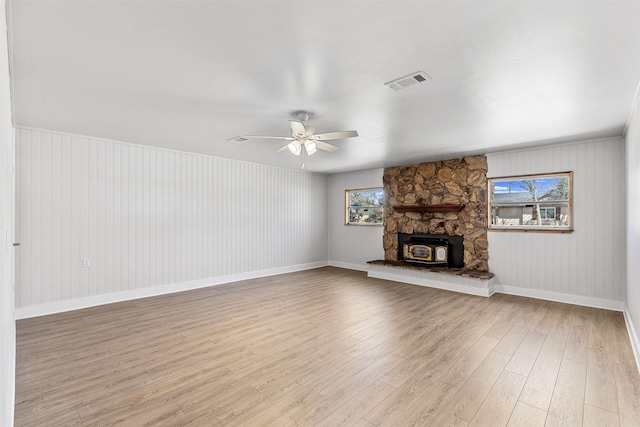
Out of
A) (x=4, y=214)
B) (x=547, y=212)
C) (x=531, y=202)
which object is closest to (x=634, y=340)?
(x=547, y=212)

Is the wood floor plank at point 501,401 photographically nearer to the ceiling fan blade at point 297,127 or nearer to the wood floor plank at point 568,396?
the wood floor plank at point 568,396

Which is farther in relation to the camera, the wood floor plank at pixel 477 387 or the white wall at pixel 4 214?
the wood floor plank at pixel 477 387

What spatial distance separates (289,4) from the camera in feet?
5.71

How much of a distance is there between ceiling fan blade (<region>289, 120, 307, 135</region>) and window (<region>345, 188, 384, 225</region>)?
469 centimetres

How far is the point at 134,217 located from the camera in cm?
516

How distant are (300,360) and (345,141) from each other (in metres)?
3.19

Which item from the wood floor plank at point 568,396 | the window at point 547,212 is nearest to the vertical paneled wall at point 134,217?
the window at point 547,212

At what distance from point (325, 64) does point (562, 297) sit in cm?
539

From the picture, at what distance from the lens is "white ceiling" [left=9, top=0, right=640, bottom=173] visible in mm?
1816

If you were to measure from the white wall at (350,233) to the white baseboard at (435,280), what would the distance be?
0.75 meters

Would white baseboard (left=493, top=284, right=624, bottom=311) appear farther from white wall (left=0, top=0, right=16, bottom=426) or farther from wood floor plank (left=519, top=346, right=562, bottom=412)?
white wall (left=0, top=0, right=16, bottom=426)

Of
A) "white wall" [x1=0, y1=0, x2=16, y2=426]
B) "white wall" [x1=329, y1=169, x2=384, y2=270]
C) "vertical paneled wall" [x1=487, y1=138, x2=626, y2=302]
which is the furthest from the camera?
"white wall" [x1=329, y1=169, x2=384, y2=270]

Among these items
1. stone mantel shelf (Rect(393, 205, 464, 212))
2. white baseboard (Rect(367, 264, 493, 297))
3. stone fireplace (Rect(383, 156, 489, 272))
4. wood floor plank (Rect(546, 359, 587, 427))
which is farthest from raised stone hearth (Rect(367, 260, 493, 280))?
wood floor plank (Rect(546, 359, 587, 427))

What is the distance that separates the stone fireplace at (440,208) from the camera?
5.84 m
